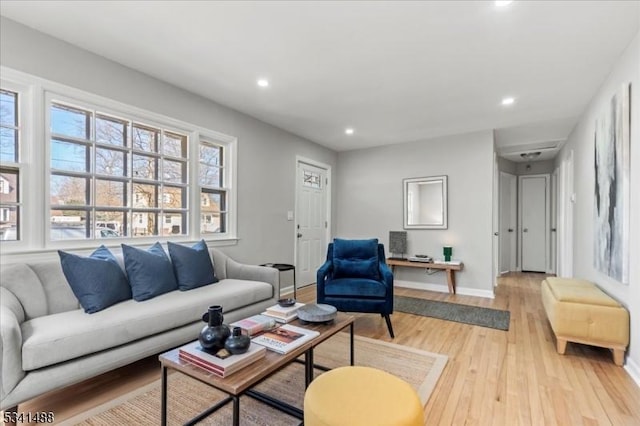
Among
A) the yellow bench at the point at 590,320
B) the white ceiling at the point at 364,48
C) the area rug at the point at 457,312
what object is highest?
the white ceiling at the point at 364,48

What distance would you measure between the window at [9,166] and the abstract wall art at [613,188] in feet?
14.7

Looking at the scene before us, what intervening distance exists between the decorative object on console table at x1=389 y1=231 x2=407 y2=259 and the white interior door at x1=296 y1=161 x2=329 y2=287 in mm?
1197

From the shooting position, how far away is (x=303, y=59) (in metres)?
2.61

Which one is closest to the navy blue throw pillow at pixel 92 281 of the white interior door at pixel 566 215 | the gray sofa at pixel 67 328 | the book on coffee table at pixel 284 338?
the gray sofa at pixel 67 328

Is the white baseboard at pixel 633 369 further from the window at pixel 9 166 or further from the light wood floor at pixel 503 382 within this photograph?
the window at pixel 9 166

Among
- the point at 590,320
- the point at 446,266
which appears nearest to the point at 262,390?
the point at 590,320

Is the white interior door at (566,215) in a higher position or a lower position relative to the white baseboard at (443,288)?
higher

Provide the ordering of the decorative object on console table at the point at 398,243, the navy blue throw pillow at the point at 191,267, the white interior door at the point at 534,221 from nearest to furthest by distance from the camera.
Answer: the navy blue throw pillow at the point at 191,267, the decorative object on console table at the point at 398,243, the white interior door at the point at 534,221

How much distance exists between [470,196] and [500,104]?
59.6 inches

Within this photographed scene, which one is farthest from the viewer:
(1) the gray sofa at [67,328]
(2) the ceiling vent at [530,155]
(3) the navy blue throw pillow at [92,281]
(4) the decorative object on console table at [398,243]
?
(2) the ceiling vent at [530,155]

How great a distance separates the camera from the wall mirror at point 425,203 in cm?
489

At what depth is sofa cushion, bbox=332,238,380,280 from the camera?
324cm

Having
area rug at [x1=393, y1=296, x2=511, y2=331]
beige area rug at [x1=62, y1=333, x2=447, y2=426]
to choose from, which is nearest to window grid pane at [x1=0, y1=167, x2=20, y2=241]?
beige area rug at [x1=62, y1=333, x2=447, y2=426]

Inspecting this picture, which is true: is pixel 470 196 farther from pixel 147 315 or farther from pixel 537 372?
pixel 147 315
